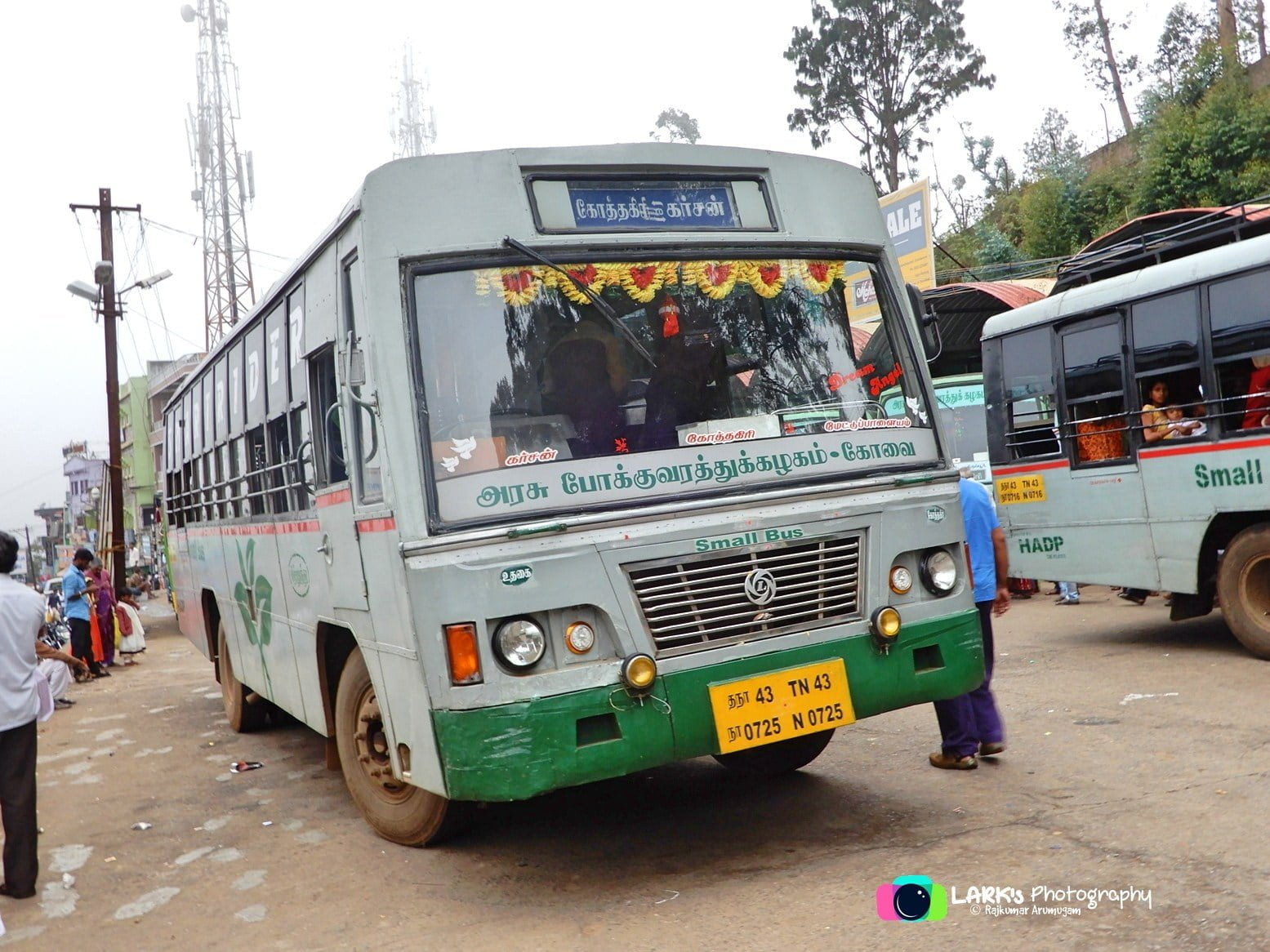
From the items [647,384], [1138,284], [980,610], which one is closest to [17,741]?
[647,384]

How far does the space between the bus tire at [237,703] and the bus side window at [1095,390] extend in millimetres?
7132

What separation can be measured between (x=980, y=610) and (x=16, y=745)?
15.5 ft

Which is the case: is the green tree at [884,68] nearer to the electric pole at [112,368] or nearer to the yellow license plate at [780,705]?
the electric pole at [112,368]

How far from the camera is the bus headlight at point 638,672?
14.6ft

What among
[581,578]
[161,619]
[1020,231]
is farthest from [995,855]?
[1020,231]

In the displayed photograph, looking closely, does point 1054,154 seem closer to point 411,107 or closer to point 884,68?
point 884,68

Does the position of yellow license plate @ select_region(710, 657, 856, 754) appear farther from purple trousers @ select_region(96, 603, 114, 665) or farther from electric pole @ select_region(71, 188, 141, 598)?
electric pole @ select_region(71, 188, 141, 598)

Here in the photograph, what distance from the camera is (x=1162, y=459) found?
9.08 m

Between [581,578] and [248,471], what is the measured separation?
419 cm

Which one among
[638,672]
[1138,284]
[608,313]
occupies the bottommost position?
[638,672]

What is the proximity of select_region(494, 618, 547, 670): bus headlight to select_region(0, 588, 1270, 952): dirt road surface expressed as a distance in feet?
3.24

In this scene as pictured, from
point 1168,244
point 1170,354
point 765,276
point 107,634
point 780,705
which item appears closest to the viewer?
point 780,705

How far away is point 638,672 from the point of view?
446 centimetres

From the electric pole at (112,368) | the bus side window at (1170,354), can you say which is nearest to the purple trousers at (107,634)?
the electric pole at (112,368)
